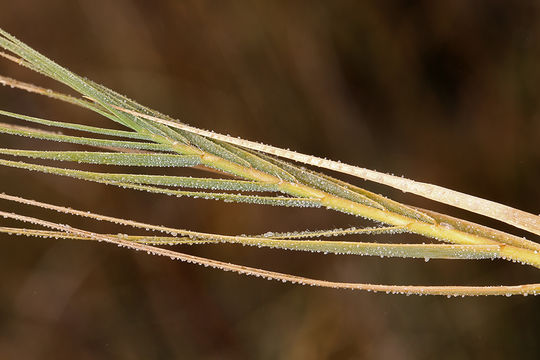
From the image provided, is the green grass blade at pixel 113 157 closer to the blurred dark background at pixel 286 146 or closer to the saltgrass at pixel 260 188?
the saltgrass at pixel 260 188

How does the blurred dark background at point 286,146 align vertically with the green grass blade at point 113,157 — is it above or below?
above

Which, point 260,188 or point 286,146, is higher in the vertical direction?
point 286,146

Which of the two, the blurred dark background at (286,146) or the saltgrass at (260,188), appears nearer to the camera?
the saltgrass at (260,188)

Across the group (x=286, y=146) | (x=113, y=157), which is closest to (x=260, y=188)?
(x=113, y=157)

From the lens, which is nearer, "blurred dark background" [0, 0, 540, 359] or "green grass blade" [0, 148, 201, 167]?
"green grass blade" [0, 148, 201, 167]

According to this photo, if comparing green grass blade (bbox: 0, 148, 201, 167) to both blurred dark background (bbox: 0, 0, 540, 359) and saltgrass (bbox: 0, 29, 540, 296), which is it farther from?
blurred dark background (bbox: 0, 0, 540, 359)

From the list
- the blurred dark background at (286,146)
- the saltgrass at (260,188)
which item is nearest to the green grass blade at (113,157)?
the saltgrass at (260,188)

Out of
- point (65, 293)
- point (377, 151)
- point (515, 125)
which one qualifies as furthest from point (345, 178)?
point (65, 293)

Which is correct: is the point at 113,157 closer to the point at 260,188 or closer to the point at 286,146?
the point at 260,188

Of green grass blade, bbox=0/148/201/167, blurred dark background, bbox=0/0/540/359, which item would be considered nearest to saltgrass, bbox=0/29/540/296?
green grass blade, bbox=0/148/201/167
